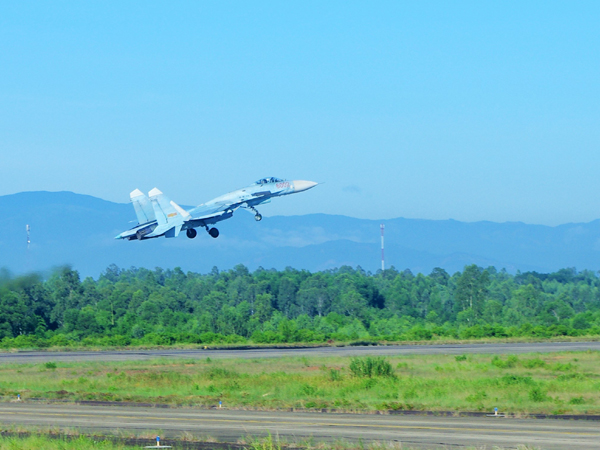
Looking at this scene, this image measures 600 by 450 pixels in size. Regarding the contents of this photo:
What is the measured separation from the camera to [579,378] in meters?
45.9

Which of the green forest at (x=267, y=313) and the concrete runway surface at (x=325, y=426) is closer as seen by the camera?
the concrete runway surface at (x=325, y=426)

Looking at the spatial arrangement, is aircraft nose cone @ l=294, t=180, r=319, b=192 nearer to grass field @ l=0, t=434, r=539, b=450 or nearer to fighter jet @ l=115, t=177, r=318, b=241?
fighter jet @ l=115, t=177, r=318, b=241

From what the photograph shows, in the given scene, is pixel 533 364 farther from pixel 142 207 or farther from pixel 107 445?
pixel 107 445

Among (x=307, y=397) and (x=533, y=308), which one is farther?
(x=533, y=308)

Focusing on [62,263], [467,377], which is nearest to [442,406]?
[467,377]

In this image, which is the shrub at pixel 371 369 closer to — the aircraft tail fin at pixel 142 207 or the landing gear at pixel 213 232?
the landing gear at pixel 213 232

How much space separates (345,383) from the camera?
4422 cm

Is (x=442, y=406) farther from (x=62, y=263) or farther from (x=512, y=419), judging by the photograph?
(x=62, y=263)

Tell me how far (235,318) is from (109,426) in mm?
89073

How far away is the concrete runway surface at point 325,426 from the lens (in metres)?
25.2

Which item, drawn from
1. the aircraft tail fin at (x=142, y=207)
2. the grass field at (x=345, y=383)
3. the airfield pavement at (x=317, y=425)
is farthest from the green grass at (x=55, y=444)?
the aircraft tail fin at (x=142, y=207)

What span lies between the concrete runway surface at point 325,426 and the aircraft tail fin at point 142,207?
24474mm

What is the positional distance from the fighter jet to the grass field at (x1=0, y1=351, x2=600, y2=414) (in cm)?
918

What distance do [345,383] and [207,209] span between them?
17.2 m
